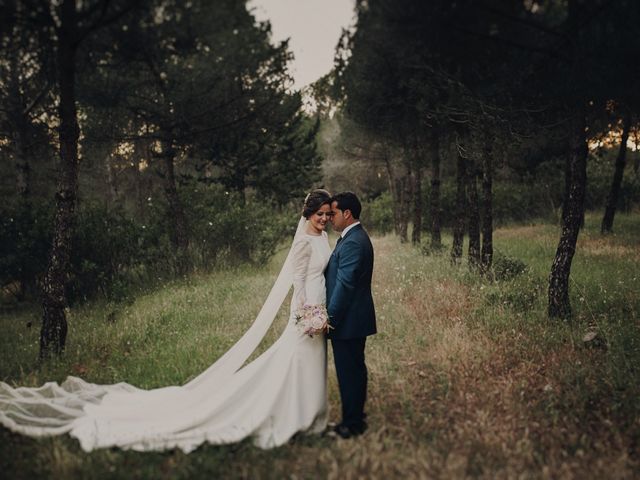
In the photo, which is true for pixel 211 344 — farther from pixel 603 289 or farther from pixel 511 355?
pixel 603 289

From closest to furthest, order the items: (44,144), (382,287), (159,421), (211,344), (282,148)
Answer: (159,421), (211,344), (382,287), (44,144), (282,148)

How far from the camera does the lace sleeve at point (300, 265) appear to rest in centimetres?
445

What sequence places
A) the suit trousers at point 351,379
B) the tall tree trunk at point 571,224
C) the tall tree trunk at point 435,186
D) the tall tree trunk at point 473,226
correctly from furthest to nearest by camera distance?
the tall tree trunk at point 435,186 < the tall tree trunk at point 473,226 < the tall tree trunk at point 571,224 < the suit trousers at point 351,379

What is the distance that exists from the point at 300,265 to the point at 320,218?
0.55 m

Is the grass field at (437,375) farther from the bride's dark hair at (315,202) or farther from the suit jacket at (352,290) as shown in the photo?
the bride's dark hair at (315,202)

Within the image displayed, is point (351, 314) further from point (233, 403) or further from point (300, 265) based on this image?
point (233, 403)

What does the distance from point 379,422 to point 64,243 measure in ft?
16.9

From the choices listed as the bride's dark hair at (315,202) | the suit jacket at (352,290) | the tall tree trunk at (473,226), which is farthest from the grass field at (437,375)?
the bride's dark hair at (315,202)

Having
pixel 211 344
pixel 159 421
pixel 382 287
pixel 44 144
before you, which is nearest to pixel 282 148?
pixel 44 144

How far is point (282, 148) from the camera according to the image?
18.0m

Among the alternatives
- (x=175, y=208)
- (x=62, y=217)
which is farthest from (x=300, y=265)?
Result: (x=175, y=208)

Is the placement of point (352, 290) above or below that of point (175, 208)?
below

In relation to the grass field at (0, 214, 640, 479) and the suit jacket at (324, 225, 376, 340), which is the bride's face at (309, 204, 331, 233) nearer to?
the suit jacket at (324, 225, 376, 340)

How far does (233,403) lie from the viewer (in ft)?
14.3
